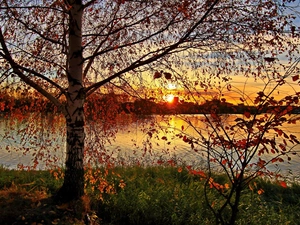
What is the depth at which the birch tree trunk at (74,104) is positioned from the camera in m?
4.64

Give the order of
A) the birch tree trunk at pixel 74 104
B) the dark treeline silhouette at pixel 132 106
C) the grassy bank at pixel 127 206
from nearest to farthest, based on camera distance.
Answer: the dark treeline silhouette at pixel 132 106, the grassy bank at pixel 127 206, the birch tree trunk at pixel 74 104

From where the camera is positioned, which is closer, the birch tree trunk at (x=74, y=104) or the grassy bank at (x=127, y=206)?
the grassy bank at (x=127, y=206)

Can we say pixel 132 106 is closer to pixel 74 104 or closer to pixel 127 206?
pixel 74 104

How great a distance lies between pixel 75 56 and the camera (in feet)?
15.5

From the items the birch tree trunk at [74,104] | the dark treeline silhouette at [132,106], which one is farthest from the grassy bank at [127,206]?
the dark treeline silhouette at [132,106]

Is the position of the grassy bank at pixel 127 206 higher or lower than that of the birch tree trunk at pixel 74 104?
lower

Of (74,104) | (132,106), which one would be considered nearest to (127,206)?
(132,106)

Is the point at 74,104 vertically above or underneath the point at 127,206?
above

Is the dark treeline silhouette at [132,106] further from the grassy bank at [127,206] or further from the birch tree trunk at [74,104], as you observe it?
the grassy bank at [127,206]

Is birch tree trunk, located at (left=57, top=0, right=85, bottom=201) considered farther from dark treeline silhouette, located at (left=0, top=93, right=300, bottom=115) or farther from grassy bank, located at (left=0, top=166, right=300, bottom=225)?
dark treeline silhouette, located at (left=0, top=93, right=300, bottom=115)

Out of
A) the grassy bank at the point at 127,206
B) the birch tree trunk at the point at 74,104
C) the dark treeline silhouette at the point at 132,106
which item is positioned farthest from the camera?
the birch tree trunk at the point at 74,104

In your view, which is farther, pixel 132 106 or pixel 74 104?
pixel 132 106

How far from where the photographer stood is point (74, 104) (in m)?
4.64

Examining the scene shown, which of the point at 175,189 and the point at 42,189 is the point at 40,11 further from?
the point at 175,189
